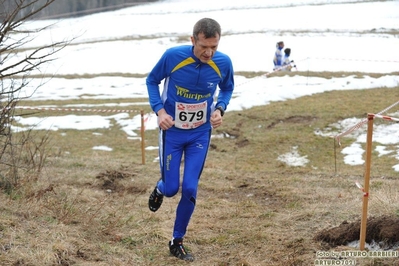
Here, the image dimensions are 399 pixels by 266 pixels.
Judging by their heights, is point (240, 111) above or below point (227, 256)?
below

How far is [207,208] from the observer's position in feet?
25.7

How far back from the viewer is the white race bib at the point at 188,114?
554cm

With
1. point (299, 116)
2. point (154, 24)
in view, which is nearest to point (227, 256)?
point (299, 116)

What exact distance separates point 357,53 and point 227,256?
3166 centimetres

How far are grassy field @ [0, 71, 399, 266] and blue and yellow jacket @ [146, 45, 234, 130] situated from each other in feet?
4.67

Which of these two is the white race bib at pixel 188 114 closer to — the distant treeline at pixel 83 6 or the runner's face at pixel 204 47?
the runner's face at pixel 204 47

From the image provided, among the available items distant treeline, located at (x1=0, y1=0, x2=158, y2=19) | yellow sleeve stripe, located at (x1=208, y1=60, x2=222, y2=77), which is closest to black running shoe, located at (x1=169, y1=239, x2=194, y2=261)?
yellow sleeve stripe, located at (x1=208, y1=60, x2=222, y2=77)

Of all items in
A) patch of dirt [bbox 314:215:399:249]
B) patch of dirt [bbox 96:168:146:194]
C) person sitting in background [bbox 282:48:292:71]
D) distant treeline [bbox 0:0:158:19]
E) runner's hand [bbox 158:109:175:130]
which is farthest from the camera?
distant treeline [bbox 0:0:158:19]

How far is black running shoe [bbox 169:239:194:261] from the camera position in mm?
5486

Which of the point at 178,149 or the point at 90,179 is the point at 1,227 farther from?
the point at 90,179

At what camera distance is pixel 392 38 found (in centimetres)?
3922

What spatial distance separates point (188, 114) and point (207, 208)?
8.65 ft

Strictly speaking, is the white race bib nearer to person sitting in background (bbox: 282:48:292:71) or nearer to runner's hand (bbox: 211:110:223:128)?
runner's hand (bbox: 211:110:223:128)

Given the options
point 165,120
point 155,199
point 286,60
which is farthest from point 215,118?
point 286,60
